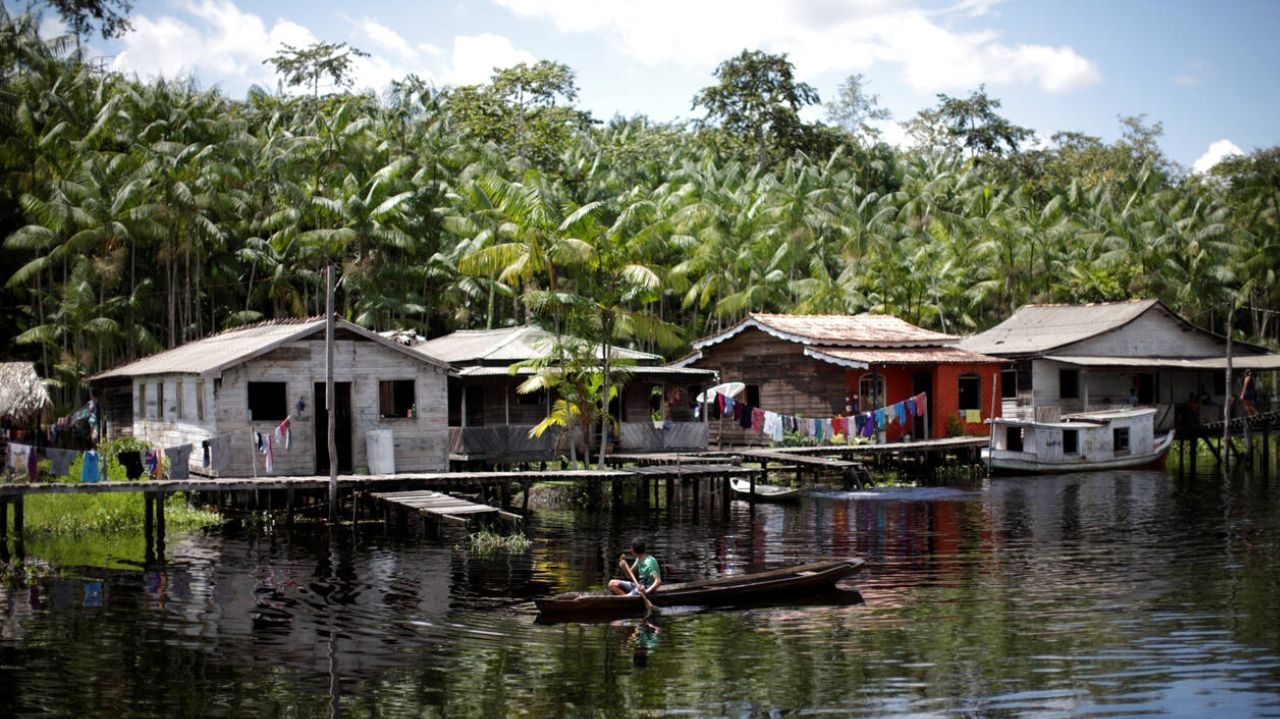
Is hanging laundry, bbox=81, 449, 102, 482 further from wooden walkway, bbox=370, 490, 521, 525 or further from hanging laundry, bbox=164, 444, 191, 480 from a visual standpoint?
wooden walkway, bbox=370, 490, 521, 525

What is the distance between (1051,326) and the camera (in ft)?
170

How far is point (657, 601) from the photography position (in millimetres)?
20641

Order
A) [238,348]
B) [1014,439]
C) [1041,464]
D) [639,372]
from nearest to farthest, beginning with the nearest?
1. [238,348]
2. [639,372]
3. [1041,464]
4. [1014,439]

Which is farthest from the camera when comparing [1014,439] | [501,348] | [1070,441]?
[1070,441]

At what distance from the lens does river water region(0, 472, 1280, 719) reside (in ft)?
51.2

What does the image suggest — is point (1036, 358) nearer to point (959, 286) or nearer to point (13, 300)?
point (959, 286)

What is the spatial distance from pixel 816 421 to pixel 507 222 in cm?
1443

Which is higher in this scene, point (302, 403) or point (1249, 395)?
point (302, 403)

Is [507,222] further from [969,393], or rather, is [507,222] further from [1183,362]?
[1183,362]

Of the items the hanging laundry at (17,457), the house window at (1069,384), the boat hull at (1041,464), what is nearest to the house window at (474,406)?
the hanging laundry at (17,457)

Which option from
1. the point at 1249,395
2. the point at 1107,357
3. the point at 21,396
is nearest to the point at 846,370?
the point at 1107,357

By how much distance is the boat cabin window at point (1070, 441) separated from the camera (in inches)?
1716

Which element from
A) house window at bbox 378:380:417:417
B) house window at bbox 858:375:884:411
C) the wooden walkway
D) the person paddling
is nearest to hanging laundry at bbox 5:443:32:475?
the wooden walkway

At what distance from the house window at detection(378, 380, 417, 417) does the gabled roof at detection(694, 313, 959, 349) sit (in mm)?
15167
